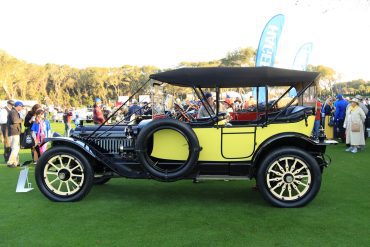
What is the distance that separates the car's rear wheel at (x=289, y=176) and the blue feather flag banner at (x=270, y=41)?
10.6 m

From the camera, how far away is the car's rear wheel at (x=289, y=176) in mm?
5043

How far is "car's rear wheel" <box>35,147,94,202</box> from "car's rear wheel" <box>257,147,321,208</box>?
8.12ft

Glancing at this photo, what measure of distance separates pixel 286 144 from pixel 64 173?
3.24 m

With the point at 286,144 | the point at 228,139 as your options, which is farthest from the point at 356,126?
the point at 228,139

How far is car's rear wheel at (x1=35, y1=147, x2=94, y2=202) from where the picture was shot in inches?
214

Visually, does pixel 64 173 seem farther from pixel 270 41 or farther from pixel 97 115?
pixel 270 41

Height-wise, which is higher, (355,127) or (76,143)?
(76,143)

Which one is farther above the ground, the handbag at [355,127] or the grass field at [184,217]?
the handbag at [355,127]

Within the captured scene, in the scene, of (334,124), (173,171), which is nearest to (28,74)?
(334,124)

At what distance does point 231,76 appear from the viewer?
5.11 m

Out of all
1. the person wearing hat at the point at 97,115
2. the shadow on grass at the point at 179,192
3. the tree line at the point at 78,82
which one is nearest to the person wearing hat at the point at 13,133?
the person wearing hat at the point at 97,115

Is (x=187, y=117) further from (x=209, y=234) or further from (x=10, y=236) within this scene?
(x=10, y=236)

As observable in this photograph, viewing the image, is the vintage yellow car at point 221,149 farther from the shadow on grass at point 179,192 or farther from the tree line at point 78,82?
the tree line at point 78,82

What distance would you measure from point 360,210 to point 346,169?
3.13 meters
